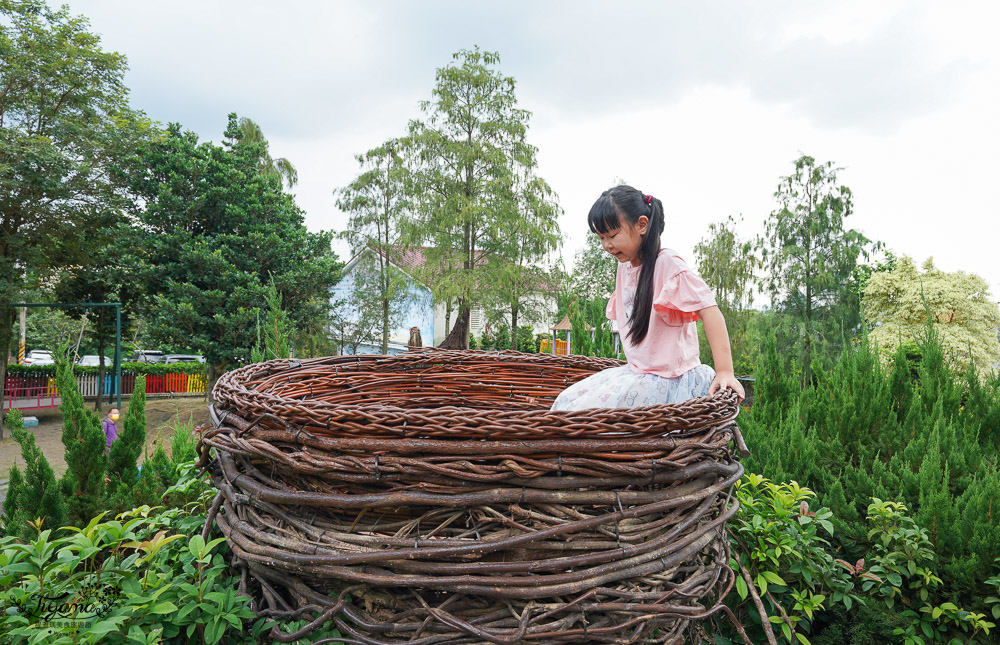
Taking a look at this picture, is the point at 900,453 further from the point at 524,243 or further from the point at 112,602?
the point at 524,243

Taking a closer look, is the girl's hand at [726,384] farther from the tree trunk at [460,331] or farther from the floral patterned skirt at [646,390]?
the tree trunk at [460,331]

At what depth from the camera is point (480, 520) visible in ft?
3.24

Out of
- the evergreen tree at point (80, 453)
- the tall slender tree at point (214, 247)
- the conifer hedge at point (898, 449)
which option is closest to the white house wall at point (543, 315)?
the tall slender tree at point (214, 247)

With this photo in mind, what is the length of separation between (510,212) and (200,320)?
9.23 metres

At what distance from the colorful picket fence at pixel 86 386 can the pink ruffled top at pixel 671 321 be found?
51.8 feet

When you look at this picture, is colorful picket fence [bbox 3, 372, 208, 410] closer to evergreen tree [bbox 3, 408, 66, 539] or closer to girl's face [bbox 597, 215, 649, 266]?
evergreen tree [bbox 3, 408, 66, 539]

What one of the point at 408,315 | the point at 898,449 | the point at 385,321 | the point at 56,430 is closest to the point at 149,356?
the point at 408,315

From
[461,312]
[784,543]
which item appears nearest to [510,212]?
[461,312]

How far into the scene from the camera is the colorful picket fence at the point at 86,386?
13680 mm

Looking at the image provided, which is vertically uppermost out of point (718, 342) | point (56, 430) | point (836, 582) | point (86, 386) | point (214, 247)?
point (214, 247)

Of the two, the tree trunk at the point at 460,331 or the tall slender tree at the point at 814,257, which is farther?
the tree trunk at the point at 460,331

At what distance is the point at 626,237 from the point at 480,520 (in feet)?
3.24

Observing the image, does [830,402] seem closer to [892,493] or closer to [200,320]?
[892,493]

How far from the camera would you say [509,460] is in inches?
38.3
